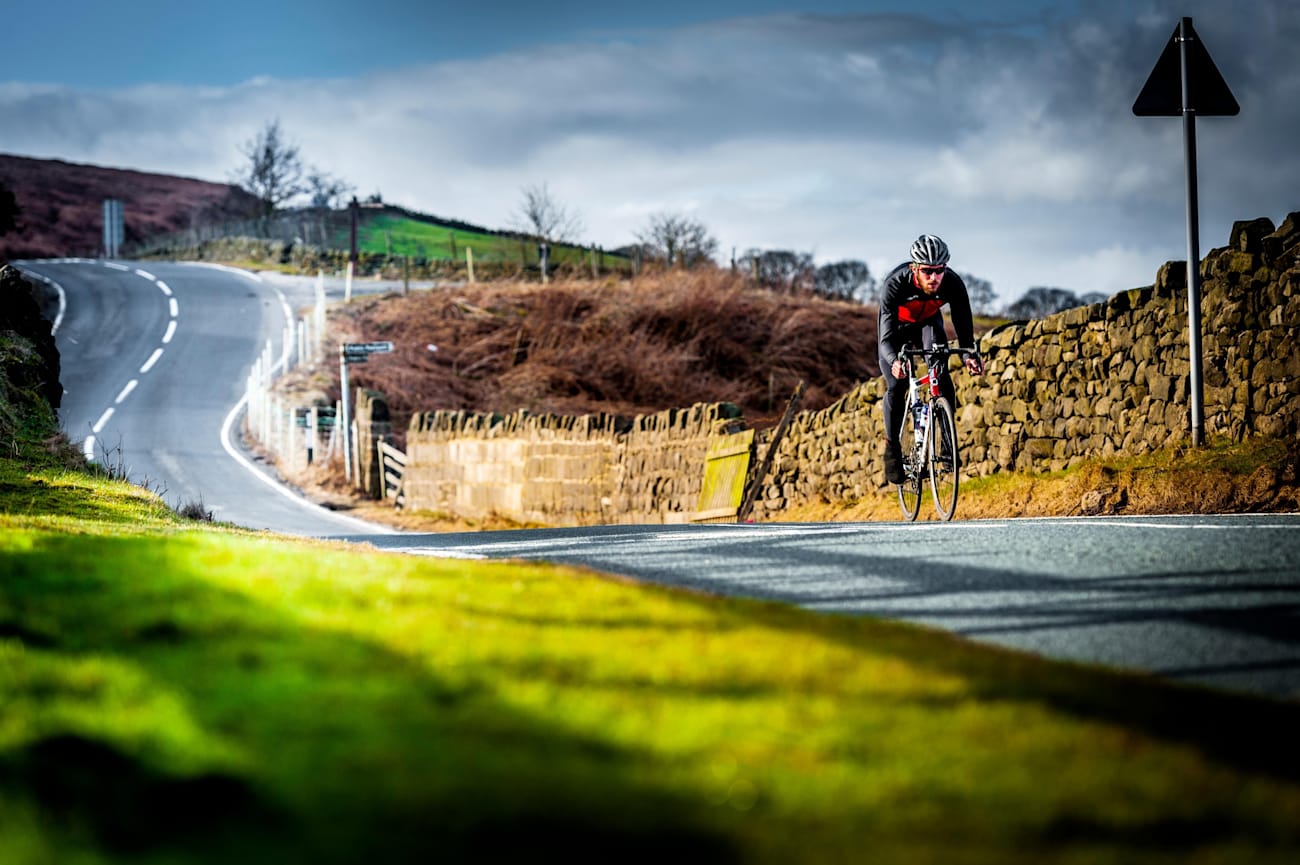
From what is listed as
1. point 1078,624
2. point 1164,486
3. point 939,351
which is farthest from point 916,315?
point 1078,624

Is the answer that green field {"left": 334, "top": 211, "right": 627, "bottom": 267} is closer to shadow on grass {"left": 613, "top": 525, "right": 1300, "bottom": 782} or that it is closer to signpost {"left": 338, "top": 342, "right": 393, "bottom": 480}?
signpost {"left": 338, "top": 342, "right": 393, "bottom": 480}

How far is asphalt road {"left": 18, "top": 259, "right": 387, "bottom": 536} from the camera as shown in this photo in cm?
3400

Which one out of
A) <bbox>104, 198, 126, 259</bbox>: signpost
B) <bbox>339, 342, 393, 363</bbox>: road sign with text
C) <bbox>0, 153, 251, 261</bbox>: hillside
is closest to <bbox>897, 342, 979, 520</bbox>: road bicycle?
<bbox>339, 342, 393, 363</bbox>: road sign with text

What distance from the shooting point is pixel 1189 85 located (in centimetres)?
1349

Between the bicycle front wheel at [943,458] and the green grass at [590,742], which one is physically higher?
the bicycle front wheel at [943,458]

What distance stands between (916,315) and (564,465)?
14.2 m

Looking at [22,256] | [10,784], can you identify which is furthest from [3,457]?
[22,256]

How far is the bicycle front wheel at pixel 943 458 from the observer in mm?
11484

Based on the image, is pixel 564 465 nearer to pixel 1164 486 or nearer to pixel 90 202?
pixel 1164 486

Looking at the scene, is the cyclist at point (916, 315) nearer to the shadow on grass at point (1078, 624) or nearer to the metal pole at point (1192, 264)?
the metal pole at point (1192, 264)

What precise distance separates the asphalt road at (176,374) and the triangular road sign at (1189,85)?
16.5m

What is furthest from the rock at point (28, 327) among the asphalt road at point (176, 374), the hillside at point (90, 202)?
the hillside at point (90, 202)

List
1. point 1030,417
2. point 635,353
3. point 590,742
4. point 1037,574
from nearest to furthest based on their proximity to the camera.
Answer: point 590,742
point 1037,574
point 1030,417
point 635,353

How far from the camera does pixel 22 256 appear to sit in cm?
8806
